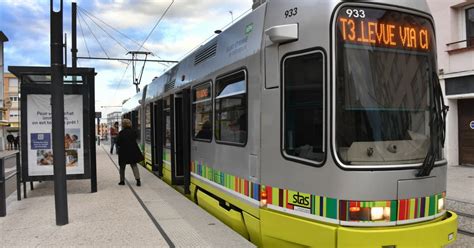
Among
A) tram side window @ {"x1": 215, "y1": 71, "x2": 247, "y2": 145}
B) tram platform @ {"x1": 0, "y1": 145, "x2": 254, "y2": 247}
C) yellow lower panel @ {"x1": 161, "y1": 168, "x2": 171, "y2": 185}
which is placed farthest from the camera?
yellow lower panel @ {"x1": 161, "y1": 168, "x2": 171, "y2": 185}

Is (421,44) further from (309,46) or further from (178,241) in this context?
(178,241)

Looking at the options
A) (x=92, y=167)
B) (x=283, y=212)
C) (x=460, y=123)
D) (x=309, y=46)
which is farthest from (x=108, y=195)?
(x=460, y=123)

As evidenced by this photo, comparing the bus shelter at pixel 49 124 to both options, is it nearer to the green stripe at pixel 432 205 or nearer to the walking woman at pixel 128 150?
the walking woman at pixel 128 150

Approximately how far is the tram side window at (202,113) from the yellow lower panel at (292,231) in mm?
2273

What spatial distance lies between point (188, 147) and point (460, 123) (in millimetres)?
10998

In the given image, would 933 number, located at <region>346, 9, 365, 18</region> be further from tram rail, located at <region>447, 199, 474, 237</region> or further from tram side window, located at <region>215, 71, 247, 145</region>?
tram rail, located at <region>447, 199, 474, 237</region>

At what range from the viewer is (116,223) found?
607cm

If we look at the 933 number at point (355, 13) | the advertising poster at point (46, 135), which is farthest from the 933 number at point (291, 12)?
the advertising poster at point (46, 135)

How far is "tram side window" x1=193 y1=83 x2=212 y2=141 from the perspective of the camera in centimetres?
676

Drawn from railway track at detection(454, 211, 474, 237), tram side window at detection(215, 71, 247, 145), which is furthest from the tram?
railway track at detection(454, 211, 474, 237)

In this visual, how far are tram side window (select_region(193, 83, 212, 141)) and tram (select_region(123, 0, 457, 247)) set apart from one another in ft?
5.11

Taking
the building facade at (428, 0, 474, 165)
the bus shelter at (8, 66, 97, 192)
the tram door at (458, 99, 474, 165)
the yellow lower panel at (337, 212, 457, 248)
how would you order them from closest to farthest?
the yellow lower panel at (337, 212, 457, 248) → the bus shelter at (8, 66, 97, 192) → the building facade at (428, 0, 474, 165) → the tram door at (458, 99, 474, 165)

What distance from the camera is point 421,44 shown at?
446 cm

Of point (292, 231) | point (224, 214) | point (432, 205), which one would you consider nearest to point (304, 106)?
point (292, 231)
